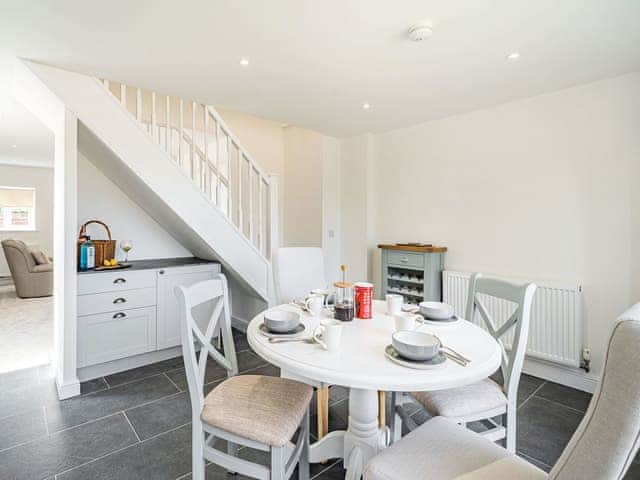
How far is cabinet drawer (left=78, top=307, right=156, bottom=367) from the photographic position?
262 centimetres

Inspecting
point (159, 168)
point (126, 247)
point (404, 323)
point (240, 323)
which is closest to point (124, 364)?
point (126, 247)

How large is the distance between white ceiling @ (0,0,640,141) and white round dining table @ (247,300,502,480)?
1.59 m

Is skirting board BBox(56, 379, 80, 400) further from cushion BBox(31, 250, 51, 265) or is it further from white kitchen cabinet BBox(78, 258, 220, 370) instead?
cushion BBox(31, 250, 51, 265)

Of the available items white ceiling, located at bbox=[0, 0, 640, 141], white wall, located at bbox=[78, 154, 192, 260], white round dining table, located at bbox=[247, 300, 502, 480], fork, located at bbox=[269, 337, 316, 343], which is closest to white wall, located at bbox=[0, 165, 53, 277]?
white wall, located at bbox=[78, 154, 192, 260]

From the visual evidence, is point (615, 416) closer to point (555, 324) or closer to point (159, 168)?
point (555, 324)

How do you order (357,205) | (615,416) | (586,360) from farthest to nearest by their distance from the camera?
(357,205)
(586,360)
(615,416)

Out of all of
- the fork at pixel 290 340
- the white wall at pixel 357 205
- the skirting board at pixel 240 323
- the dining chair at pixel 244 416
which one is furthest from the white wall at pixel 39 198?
the fork at pixel 290 340

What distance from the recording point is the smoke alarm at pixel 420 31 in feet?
6.00

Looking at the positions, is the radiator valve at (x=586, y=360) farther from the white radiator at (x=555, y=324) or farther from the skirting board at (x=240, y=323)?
the skirting board at (x=240, y=323)

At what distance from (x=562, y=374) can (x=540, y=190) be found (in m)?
1.50

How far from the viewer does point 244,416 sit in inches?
50.4

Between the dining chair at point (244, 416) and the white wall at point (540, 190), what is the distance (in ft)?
7.82

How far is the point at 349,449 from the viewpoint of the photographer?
5.38 feet

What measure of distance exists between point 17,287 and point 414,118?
6426 mm
